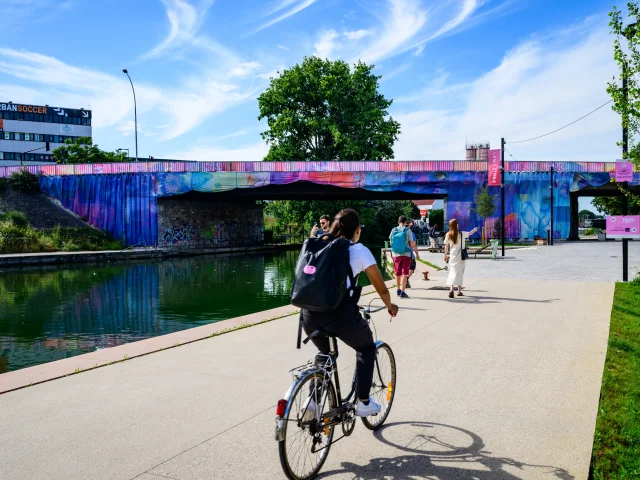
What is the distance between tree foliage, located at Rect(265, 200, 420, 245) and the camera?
51.2 m

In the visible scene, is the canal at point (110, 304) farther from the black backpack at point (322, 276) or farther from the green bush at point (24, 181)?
the green bush at point (24, 181)

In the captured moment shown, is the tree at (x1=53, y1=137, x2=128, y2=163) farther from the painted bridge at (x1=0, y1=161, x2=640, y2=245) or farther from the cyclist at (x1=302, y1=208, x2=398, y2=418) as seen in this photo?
the cyclist at (x1=302, y1=208, x2=398, y2=418)

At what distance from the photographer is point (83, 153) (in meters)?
63.3

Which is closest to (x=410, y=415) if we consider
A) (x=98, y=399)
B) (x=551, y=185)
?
(x=98, y=399)

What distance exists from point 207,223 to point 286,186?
28.2 feet

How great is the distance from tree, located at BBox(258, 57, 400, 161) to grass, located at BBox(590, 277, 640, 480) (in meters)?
42.2

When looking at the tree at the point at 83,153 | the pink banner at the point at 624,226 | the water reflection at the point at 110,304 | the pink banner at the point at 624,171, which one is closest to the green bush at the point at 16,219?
the water reflection at the point at 110,304

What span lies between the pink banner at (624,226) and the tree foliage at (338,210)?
3265cm

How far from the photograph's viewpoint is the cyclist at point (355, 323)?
3.77 meters

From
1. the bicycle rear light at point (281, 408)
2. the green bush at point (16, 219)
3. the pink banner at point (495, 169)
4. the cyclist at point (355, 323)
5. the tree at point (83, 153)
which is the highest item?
the tree at point (83, 153)

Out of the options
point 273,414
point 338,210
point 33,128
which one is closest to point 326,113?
point 338,210

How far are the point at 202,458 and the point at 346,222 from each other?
189 cm

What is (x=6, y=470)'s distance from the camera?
371 centimetres

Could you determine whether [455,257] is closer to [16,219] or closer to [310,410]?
[310,410]
